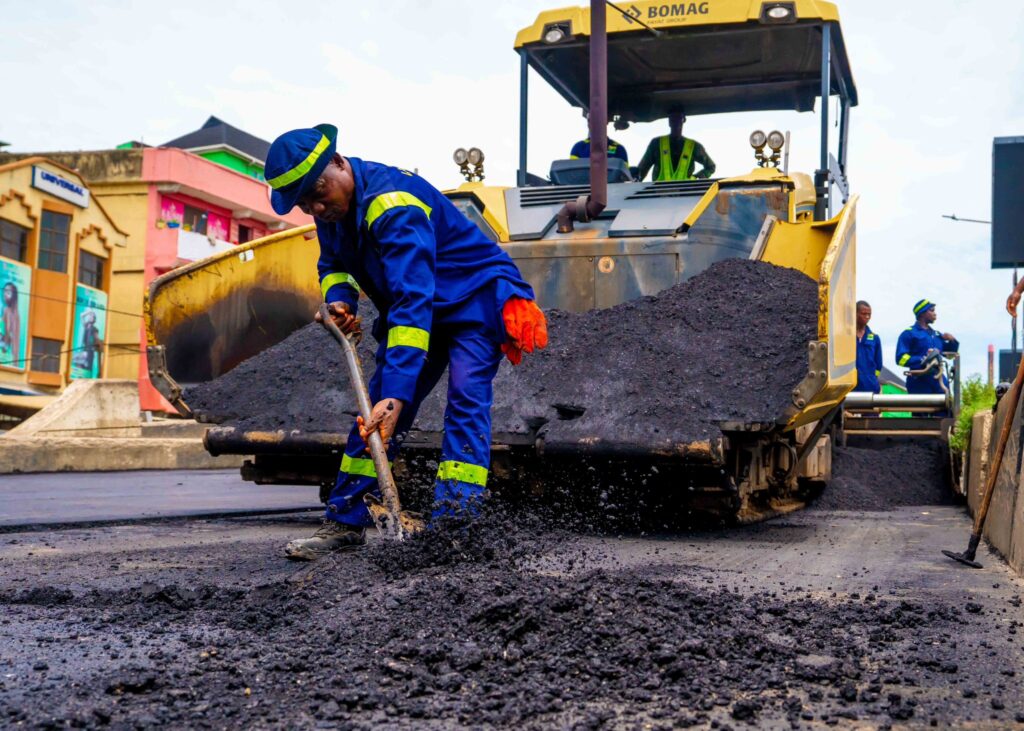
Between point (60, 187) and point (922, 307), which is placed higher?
point (60, 187)

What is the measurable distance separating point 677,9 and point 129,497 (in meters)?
5.29

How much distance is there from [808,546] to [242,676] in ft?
11.5

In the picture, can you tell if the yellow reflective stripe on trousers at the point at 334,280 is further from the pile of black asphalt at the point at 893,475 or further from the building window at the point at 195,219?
the building window at the point at 195,219

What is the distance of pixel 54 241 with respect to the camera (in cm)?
2975

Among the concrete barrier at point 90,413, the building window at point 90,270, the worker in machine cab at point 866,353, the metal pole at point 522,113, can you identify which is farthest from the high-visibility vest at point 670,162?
the building window at point 90,270

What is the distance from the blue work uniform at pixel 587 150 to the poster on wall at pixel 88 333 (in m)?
25.5

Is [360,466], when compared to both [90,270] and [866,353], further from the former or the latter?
[90,270]

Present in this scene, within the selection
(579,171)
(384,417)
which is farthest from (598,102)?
(384,417)

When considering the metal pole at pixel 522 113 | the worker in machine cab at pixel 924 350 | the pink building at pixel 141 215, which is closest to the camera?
the metal pole at pixel 522 113

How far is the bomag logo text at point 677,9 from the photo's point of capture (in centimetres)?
735

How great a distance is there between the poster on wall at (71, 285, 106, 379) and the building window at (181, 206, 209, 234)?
3394 millimetres

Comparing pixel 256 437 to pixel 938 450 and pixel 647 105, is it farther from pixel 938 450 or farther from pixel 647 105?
pixel 938 450

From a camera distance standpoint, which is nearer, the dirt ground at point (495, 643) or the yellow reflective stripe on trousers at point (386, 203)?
the dirt ground at point (495, 643)

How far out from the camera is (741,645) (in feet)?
8.49
